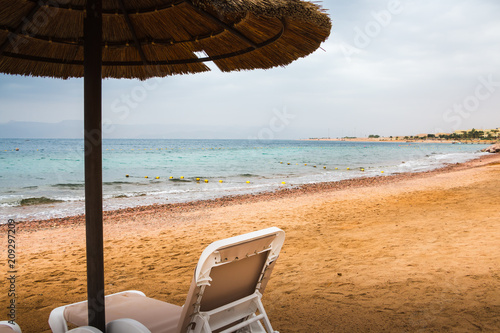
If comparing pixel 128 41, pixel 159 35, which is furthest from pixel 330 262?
pixel 128 41

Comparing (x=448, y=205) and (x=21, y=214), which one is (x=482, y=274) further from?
(x=21, y=214)

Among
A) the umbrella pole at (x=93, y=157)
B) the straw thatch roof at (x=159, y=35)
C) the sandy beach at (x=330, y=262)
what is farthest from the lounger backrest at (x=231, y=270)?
the straw thatch roof at (x=159, y=35)

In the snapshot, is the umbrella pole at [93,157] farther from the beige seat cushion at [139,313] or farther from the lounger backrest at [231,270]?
the lounger backrest at [231,270]

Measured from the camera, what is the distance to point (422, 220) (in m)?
6.99

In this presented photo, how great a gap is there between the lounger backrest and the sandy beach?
3.78ft

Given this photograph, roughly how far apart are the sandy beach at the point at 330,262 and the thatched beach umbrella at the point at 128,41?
2.12 metres

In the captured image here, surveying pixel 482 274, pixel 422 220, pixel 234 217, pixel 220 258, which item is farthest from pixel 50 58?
pixel 422 220

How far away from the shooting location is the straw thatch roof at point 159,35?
2.47 metres

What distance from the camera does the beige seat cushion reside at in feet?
7.93

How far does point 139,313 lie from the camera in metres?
2.63

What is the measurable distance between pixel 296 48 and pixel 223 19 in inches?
25.4

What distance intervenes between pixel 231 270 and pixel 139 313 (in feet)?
3.47

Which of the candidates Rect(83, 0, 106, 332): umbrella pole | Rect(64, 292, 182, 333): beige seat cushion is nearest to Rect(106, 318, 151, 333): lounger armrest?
Rect(83, 0, 106, 332): umbrella pole

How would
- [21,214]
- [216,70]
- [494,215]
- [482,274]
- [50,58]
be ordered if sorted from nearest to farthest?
[50,58], [216,70], [482,274], [494,215], [21,214]
